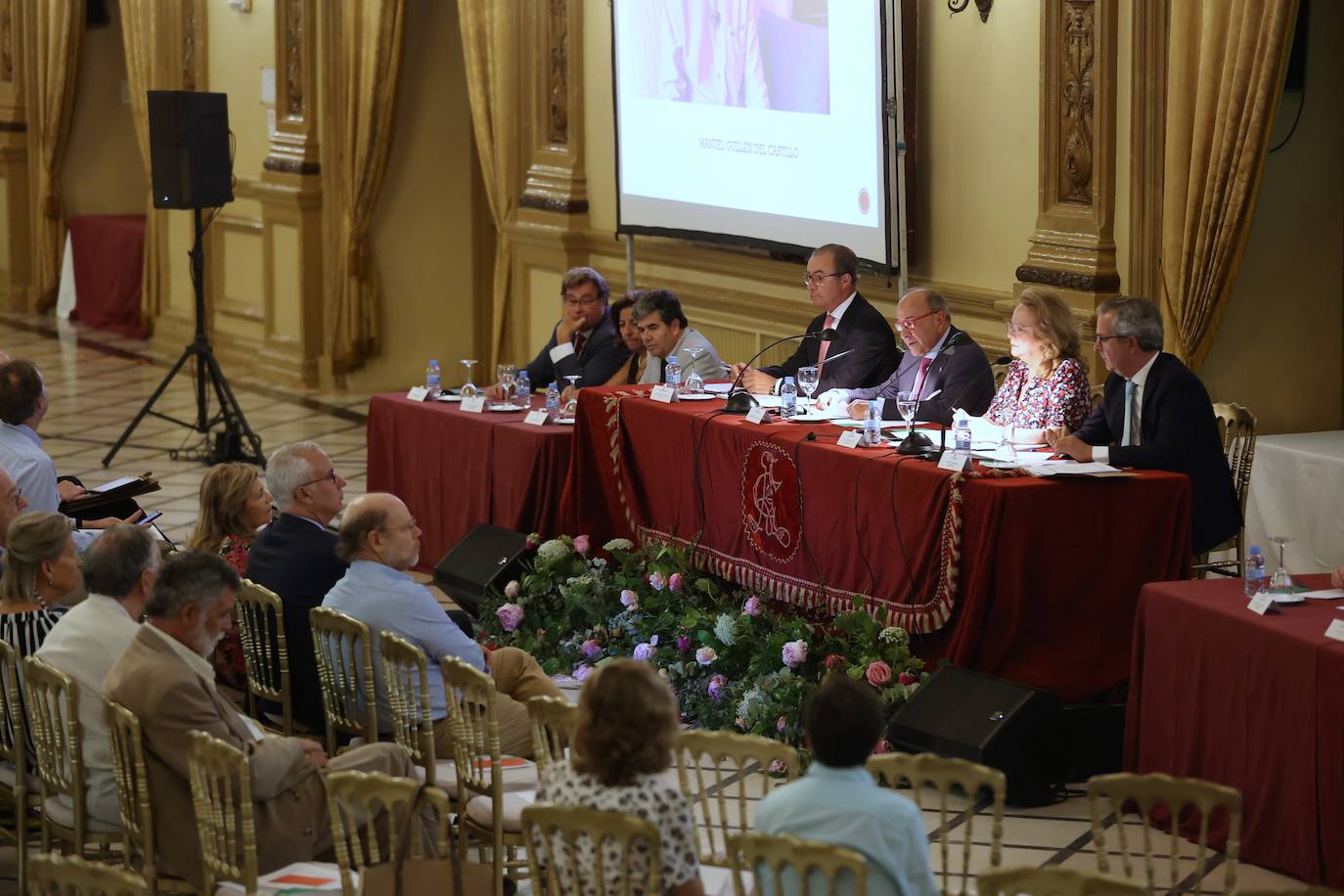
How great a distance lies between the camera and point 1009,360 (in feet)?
19.6

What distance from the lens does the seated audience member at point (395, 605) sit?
4137 mm

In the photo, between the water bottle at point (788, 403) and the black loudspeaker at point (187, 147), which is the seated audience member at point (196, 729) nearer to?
the water bottle at point (788, 403)

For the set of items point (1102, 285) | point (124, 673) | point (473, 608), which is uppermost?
point (1102, 285)

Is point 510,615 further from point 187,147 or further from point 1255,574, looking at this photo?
point 187,147

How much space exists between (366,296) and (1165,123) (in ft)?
19.6

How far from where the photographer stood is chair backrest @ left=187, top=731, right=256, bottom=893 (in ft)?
9.85

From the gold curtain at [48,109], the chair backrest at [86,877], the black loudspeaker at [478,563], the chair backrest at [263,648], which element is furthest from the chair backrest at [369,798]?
A: the gold curtain at [48,109]

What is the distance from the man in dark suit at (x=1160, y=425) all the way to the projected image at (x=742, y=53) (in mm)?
2484

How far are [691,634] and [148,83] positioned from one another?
887cm

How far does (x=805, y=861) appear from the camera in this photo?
99.0 inches

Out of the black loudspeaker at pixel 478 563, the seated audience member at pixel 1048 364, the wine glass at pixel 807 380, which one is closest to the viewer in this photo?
the seated audience member at pixel 1048 364

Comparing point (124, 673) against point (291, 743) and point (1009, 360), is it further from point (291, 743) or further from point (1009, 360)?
point (1009, 360)

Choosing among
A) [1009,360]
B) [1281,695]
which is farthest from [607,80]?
[1281,695]

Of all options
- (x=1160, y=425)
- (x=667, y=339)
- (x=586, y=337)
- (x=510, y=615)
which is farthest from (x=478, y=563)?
(x=1160, y=425)
